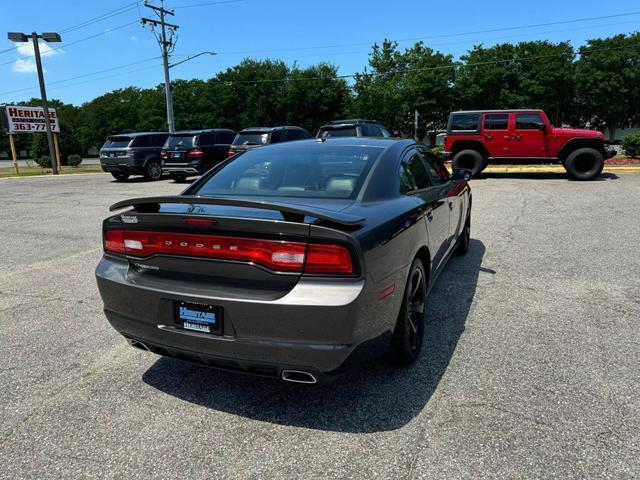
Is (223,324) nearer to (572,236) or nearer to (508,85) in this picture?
(572,236)

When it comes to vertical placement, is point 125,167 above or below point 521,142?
below

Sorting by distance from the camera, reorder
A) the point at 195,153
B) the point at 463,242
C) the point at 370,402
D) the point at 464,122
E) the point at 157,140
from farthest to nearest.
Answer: the point at 157,140
the point at 195,153
the point at 464,122
the point at 463,242
the point at 370,402

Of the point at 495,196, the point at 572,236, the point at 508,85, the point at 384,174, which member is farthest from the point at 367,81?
the point at 384,174

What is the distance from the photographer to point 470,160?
14844mm

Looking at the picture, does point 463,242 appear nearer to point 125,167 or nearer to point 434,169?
point 434,169

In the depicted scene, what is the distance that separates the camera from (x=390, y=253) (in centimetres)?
257

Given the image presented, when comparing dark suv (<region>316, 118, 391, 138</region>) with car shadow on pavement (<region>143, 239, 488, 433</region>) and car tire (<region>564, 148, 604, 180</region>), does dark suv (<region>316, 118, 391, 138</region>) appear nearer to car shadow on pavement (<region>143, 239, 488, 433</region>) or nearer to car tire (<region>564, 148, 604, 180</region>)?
car tire (<region>564, 148, 604, 180</region>)

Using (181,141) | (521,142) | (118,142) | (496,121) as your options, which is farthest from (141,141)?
(521,142)

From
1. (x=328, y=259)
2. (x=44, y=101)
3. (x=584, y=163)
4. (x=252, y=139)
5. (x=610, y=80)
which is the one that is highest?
(x=610, y=80)

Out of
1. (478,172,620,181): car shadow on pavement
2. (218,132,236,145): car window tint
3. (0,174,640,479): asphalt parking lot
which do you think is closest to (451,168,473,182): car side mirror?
(0,174,640,479): asphalt parking lot

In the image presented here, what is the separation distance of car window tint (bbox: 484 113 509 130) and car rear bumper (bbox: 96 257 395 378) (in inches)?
529

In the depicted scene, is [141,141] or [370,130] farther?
[141,141]

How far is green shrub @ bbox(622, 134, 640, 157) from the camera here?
60.3 ft

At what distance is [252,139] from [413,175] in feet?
39.4
